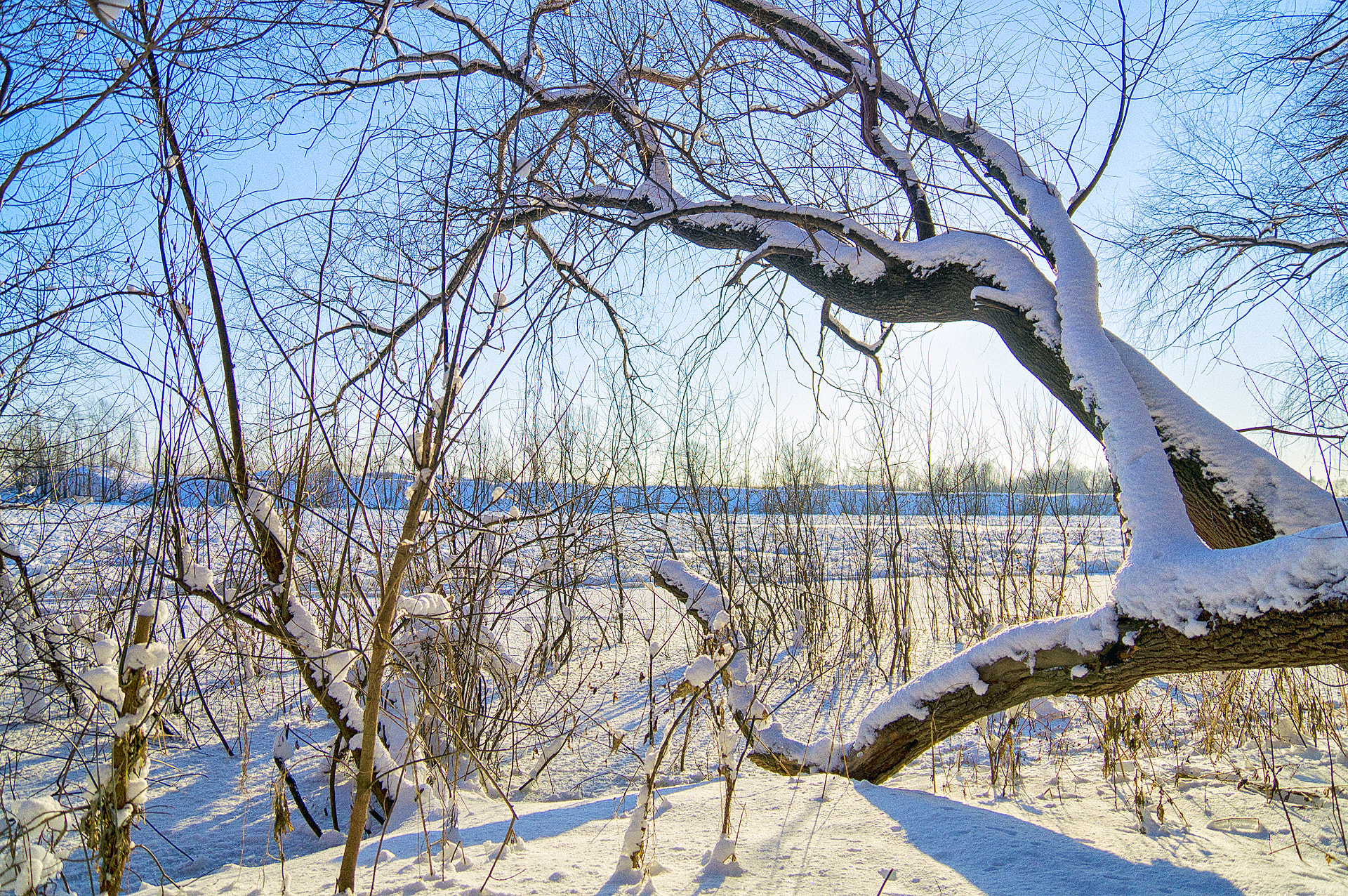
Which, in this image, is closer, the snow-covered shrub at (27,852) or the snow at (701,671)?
the snow-covered shrub at (27,852)

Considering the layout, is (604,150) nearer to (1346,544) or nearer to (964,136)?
(964,136)

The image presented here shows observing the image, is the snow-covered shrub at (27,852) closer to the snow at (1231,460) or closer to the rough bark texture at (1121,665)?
the rough bark texture at (1121,665)

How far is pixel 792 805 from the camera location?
2.17 meters

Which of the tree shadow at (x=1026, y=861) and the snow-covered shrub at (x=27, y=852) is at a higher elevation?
the snow-covered shrub at (x=27, y=852)

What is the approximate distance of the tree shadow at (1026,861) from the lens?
5.26 ft

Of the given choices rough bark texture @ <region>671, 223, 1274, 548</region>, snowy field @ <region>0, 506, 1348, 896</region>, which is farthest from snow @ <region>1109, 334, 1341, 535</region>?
snowy field @ <region>0, 506, 1348, 896</region>

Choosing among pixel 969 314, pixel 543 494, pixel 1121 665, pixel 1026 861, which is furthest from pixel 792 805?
pixel 543 494

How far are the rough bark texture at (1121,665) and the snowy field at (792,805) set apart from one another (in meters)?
0.12

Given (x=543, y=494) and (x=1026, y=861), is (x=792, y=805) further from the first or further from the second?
(x=543, y=494)

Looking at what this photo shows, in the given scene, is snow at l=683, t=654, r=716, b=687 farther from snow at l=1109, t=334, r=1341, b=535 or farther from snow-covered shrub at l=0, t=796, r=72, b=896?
snow at l=1109, t=334, r=1341, b=535

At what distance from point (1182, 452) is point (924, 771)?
1.67 m

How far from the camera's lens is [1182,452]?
2.29 m

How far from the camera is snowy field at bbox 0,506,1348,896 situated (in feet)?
5.43

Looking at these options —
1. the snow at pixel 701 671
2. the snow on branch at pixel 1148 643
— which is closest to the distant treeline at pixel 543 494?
the snow at pixel 701 671
